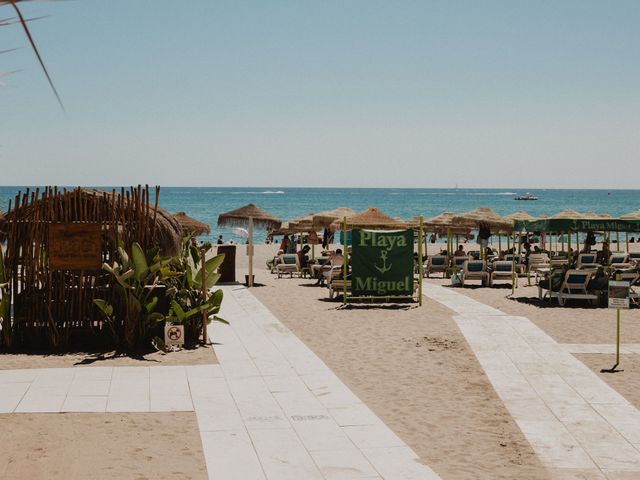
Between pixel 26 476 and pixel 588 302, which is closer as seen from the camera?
pixel 26 476

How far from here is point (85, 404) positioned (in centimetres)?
817

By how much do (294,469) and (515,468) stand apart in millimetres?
1807

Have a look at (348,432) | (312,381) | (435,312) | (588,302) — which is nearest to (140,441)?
(348,432)

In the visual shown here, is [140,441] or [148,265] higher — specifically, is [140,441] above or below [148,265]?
below

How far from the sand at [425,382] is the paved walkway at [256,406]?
32cm

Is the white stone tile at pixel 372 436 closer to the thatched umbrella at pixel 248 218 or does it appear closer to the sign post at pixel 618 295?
the sign post at pixel 618 295

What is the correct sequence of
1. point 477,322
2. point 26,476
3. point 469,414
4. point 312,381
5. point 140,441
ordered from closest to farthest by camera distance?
point 26,476 → point 140,441 → point 469,414 → point 312,381 → point 477,322

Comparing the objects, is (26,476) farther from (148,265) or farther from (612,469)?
(148,265)

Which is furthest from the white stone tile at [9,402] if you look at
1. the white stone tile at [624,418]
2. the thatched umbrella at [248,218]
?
the thatched umbrella at [248,218]

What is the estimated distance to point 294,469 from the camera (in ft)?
20.4

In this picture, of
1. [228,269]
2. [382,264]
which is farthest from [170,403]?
[228,269]

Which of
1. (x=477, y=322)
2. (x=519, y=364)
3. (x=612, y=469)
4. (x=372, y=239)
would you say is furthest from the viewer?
(x=372, y=239)

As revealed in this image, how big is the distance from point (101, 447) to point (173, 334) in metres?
4.71

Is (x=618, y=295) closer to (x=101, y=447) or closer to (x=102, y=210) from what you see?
(x=101, y=447)
